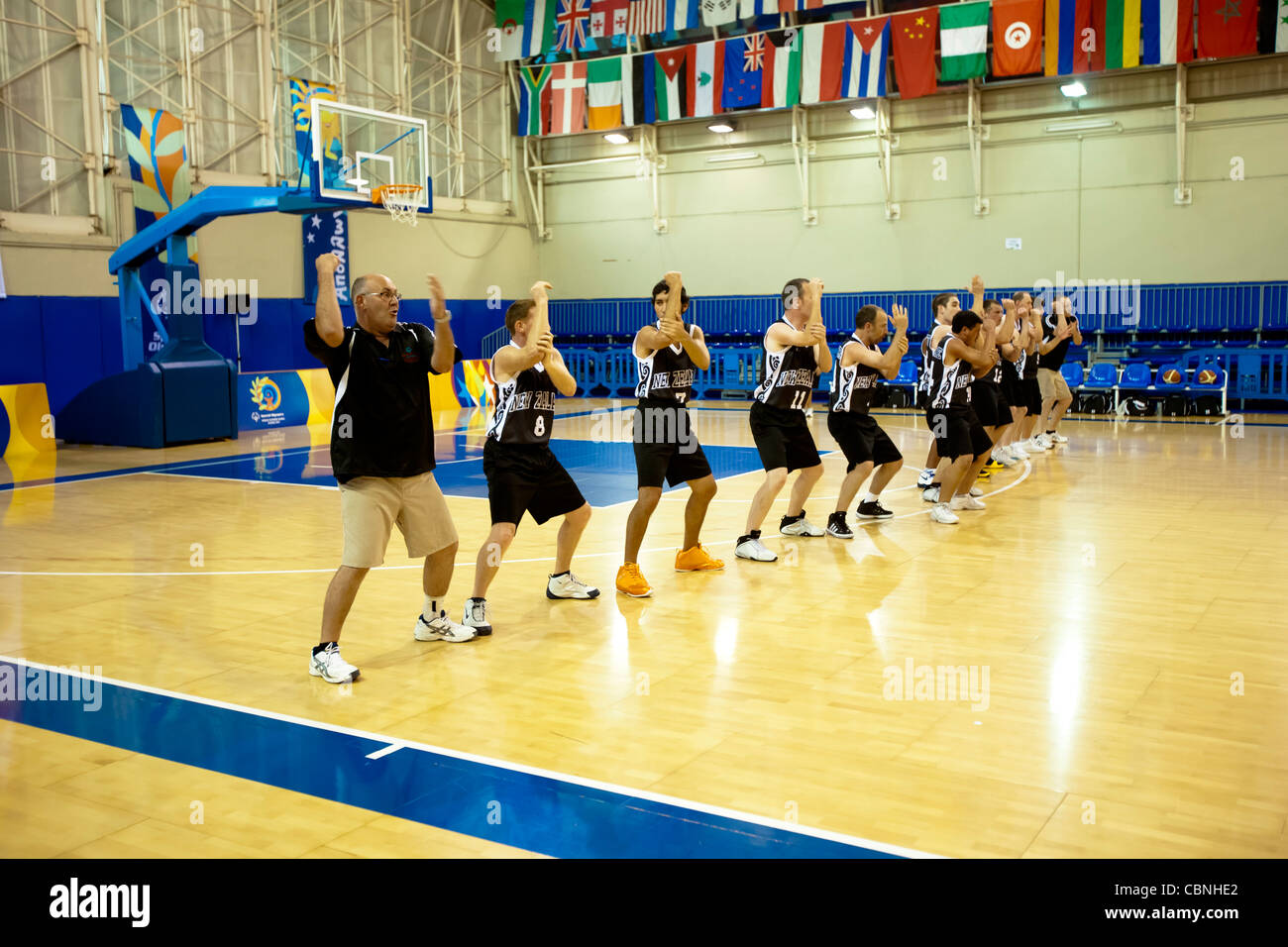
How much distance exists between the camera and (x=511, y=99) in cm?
2816

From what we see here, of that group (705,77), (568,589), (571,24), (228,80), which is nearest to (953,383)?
(568,589)

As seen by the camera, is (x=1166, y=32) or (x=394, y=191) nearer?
(x=394, y=191)

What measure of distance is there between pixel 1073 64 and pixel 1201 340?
5625 mm

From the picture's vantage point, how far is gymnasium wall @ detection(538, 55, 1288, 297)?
68.3 ft

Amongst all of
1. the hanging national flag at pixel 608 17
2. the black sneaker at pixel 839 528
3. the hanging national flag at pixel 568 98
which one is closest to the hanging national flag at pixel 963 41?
the hanging national flag at pixel 608 17

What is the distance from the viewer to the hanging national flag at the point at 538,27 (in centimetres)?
2631

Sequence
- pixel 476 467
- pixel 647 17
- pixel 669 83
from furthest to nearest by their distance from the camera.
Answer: pixel 669 83 → pixel 647 17 → pixel 476 467

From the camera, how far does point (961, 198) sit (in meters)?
23.4

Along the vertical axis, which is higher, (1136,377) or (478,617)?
(1136,377)

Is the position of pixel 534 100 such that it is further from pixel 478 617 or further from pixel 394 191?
pixel 478 617

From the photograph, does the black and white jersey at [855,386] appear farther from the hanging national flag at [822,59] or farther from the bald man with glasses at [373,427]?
the hanging national flag at [822,59]

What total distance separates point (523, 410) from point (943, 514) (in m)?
4.63
